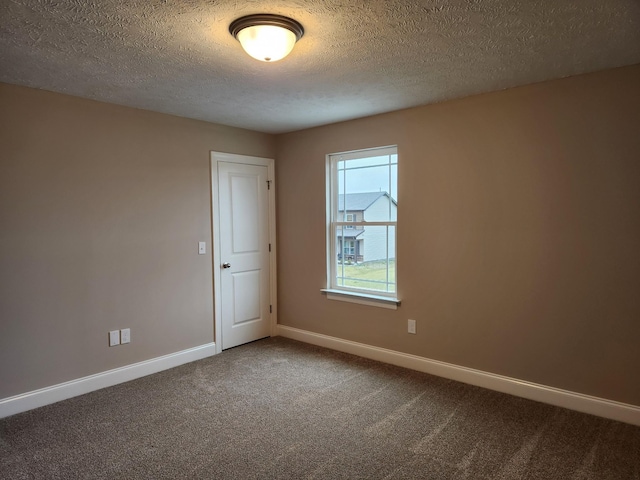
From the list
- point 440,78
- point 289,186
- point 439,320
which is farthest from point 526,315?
point 289,186

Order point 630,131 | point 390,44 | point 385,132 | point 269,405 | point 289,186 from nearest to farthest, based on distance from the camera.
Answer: point 390,44 < point 630,131 < point 269,405 < point 385,132 < point 289,186

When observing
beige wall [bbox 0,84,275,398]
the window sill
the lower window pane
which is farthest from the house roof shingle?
beige wall [bbox 0,84,275,398]

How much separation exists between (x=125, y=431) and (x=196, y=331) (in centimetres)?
142

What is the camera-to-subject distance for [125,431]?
2.65 meters

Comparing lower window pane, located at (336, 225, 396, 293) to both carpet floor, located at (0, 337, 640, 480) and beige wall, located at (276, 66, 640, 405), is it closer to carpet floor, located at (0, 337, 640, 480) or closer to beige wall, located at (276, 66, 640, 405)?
beige wall, located at (276, 66, 640, 405)

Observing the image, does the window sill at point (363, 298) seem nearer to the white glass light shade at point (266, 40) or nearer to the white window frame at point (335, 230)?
the white window frame at point (335, 230)

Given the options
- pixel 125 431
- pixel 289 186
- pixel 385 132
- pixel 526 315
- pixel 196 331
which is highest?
pixel 385 132

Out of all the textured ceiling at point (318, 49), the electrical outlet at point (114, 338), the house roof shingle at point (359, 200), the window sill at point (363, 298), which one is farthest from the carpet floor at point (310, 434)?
the textured ceiling at point (318, 49)

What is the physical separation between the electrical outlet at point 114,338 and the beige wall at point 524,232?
219 cm

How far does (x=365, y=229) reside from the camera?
4.09 meters

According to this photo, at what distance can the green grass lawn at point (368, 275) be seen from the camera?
391cm

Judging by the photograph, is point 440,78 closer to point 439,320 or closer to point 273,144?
point 439,320

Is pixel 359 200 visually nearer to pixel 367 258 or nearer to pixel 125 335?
pixel 367 258

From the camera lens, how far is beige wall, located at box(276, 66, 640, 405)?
8.77 ft
